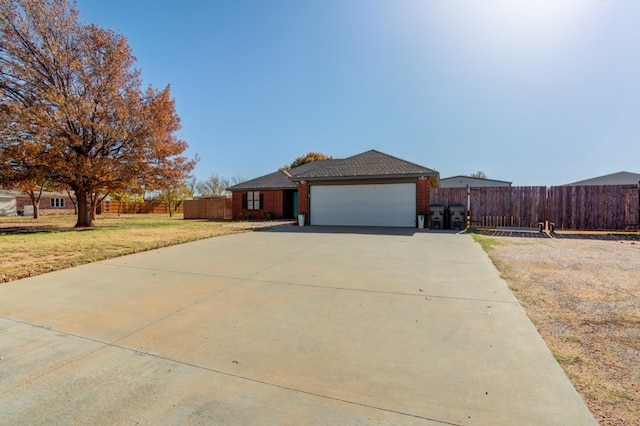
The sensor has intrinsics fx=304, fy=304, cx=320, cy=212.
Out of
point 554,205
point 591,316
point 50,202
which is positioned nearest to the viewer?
point 591,316

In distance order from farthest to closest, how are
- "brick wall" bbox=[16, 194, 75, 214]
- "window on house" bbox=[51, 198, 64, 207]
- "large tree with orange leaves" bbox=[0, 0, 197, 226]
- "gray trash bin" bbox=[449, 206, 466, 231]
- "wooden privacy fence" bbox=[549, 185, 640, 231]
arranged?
"window on house" bbox=[51, 198, 64, 207] < "brick wall" bbox=[16, 194, 75, 214] < "gray trash bin" bbox=[449, 206, 466, 231] < "large tree with orange leaves" bbox=[0, 0, 197, 226] < "wooden privacy fence" bbox=[549, 185, 640, 231]

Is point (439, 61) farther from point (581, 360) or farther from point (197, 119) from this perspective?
point (197, 119)

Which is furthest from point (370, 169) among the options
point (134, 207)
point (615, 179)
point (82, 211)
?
point (134, 207)

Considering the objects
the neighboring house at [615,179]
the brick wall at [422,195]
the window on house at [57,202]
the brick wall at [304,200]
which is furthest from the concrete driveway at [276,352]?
the window on house at [57,202]

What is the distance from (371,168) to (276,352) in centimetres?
1328

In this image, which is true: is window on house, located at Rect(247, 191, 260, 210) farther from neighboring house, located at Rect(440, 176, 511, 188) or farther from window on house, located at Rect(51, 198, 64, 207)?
window on house, located at Rect(51, 198, 64, 207)

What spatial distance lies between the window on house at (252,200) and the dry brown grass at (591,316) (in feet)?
59.0

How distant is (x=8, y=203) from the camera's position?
33.8m

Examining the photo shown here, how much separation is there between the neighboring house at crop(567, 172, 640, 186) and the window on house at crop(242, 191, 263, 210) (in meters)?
27.8

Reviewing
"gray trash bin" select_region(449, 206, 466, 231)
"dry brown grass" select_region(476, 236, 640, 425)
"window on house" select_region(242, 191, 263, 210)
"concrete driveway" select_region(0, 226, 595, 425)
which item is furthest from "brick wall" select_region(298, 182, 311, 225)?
"concrete driveway" select_region(0, 226, 595, 425)

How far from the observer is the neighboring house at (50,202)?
36000 millimetres

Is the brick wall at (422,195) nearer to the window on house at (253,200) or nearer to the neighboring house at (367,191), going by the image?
the neighboring house at (367,191)

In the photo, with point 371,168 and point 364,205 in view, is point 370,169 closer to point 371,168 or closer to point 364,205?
point 371,168

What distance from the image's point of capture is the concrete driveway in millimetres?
1966
